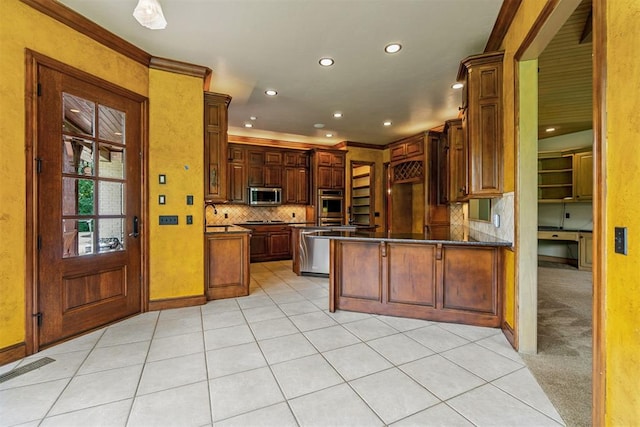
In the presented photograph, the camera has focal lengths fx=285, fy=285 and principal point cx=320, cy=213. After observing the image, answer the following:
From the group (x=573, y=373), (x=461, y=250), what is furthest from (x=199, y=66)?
(x=573, y=373)

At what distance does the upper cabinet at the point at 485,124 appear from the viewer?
2.61 m

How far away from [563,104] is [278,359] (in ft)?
18.1

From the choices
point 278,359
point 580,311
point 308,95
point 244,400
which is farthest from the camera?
point 308,95

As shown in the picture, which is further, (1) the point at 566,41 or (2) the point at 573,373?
(1) the point at 566,41

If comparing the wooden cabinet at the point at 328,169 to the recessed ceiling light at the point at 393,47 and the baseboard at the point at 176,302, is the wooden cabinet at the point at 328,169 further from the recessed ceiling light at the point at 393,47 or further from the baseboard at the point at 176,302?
the baseboard at the point at 176,302

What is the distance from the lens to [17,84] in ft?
7.30

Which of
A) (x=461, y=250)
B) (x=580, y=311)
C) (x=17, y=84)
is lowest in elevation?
(x=580, y=311)

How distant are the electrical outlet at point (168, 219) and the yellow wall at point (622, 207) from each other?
3.63 m

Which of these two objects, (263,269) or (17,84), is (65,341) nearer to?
(17,84)

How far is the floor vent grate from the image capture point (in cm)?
195

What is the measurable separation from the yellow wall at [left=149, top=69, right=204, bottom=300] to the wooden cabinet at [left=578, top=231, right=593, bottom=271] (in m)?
6.83

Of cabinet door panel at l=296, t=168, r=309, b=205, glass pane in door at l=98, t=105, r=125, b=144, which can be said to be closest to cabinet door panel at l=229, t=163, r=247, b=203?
cabinet door panel at l=296, t=168, r=309, b=205

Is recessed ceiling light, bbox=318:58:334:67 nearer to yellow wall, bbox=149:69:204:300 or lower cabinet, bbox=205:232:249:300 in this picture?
yellow wall, bbox=149:69:204:300

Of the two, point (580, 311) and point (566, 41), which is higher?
point (566, 41)
